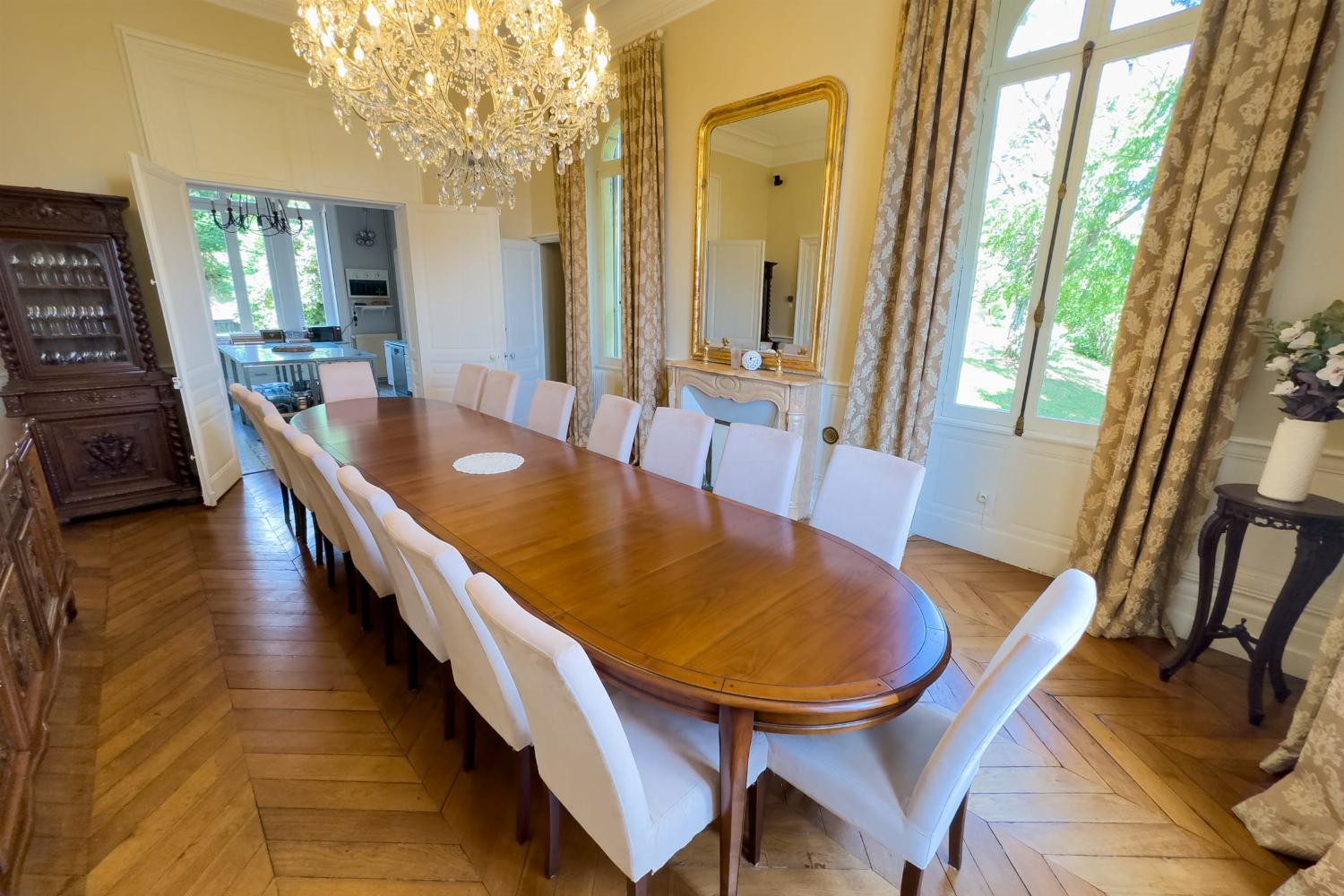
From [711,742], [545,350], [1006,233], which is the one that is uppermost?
[1006,233]

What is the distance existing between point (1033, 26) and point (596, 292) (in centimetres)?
334

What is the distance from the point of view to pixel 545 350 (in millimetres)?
5742

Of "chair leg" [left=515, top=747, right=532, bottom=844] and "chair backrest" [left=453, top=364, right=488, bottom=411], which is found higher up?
"chair backrest" [left=453, top=364, right=488, bottom=411]

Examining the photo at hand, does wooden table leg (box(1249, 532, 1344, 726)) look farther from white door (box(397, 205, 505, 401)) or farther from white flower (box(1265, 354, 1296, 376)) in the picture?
white door (box(397, 205, 505, 401))

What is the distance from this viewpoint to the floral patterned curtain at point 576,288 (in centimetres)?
455

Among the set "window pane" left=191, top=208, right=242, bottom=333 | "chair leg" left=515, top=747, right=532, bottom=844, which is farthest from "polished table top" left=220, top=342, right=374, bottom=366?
"chair leg" left=515, top=747, right=532, bottom=844

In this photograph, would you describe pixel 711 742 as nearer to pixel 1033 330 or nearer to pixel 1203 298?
pixel 1203 298

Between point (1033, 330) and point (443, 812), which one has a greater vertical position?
point (1033, 330)

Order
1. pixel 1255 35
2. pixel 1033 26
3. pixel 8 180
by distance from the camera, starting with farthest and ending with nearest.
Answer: pixel 8 180 < pixel 1033 26 < pixel 1255 35

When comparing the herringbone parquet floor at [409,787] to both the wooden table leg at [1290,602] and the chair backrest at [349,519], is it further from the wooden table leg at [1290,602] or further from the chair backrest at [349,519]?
the chair backrest at [349,519]

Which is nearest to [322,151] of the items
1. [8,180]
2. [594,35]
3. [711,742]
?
[8,180]

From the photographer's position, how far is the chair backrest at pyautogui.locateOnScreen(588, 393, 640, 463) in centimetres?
264

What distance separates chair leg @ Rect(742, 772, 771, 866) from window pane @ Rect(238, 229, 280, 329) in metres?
9.42

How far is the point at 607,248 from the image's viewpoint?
4.69m
